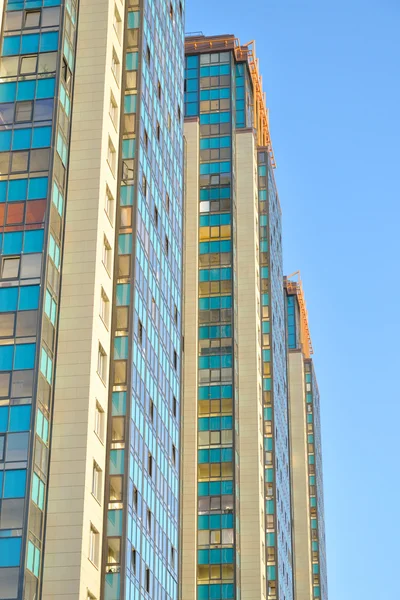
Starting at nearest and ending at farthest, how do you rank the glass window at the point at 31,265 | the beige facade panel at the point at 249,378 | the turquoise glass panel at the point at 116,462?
1. the glass window at the point at 31,265
2. the turquoise glass panel at the point at 116,462
3. the beige facade panel at the point at 249,378

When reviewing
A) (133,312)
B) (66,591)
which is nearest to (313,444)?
(133,312)

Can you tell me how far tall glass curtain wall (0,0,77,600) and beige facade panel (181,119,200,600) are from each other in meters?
49.3

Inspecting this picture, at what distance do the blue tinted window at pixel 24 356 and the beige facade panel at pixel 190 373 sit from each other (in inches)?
2021

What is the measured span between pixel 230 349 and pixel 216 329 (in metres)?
2.53

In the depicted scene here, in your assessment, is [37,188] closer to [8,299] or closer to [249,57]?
[8,299]

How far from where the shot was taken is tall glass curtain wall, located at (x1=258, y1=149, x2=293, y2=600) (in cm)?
12706

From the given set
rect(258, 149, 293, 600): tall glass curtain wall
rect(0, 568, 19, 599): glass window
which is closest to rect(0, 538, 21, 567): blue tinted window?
rect(0, 568, 19, 599): glass window

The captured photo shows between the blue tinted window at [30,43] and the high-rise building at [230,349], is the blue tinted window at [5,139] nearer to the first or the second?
the blue tinted window at [30,43]

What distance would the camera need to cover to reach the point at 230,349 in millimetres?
116438

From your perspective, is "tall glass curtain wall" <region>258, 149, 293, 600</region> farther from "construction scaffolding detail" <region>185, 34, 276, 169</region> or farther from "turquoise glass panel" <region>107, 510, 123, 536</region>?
"turquoise glass panel" <region>107, 510, 123, 536</region>

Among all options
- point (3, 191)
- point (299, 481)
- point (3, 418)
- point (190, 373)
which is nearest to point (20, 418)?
point (3, 418)

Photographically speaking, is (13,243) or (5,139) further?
(5,139)

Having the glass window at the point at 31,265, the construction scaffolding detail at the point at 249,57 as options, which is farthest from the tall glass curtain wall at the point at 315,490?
the glass window at the point at 31,265

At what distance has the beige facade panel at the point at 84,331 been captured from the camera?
60094 mm
